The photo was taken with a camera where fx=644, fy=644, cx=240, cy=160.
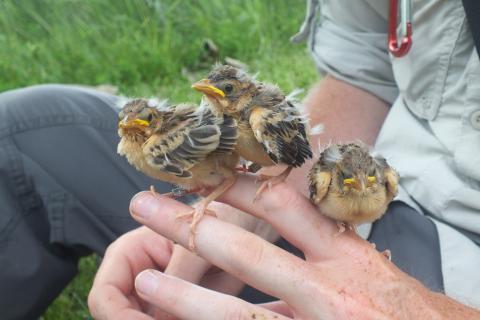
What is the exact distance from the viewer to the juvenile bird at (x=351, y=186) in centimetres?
181

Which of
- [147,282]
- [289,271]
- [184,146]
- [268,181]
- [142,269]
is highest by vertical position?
[184,146]

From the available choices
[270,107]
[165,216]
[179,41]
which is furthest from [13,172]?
[179,41]

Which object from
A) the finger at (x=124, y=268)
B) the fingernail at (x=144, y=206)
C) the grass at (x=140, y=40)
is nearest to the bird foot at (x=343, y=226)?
the fingernail at (x=144, y=206)

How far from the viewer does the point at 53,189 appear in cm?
273

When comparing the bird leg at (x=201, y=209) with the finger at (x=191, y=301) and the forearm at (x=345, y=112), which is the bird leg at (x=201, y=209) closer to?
the finger at (x=191, y=301)

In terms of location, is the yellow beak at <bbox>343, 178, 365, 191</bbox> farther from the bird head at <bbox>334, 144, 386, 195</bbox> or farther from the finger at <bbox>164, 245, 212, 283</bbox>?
the finger at <bbox>164, 245, 212, 283</bbox>

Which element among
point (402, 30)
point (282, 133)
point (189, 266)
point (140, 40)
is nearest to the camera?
point (282, 133)

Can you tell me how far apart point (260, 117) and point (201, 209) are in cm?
32

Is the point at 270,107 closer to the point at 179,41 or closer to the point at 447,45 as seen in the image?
the point at 447,45

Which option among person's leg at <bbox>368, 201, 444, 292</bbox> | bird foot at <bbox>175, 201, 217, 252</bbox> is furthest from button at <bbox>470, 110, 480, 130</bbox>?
bird foot at <bbox>175, 201, 217, 252</bbox>

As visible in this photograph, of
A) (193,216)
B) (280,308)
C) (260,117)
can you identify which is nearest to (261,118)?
(260,117)

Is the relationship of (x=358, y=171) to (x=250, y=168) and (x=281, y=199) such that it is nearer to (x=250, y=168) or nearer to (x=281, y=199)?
(x=281, y=199)

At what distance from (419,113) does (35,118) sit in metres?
1.63

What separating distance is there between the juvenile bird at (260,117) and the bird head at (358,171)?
0.37ft
